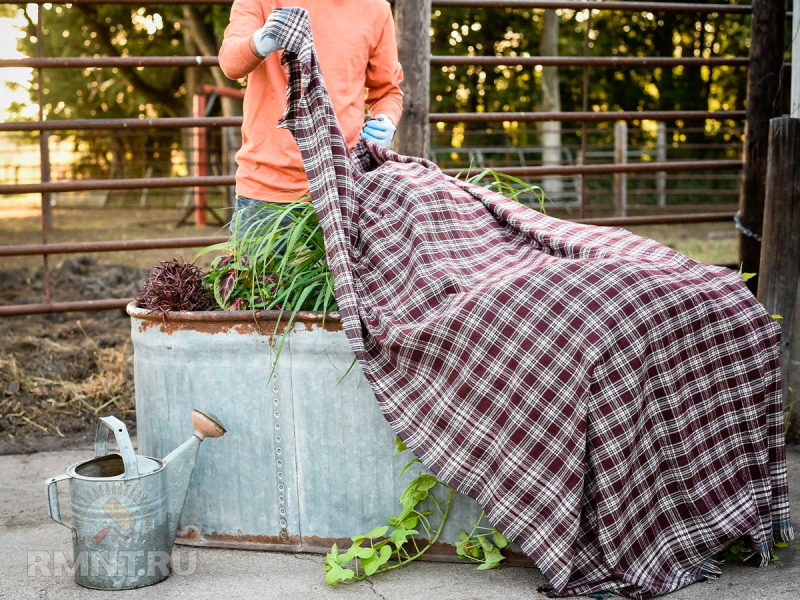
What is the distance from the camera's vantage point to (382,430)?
2.49 meters

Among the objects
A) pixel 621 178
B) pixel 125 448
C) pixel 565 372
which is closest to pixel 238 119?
pixel 125 448

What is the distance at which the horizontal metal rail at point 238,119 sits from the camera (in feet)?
13.8

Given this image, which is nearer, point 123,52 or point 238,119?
point 238,119

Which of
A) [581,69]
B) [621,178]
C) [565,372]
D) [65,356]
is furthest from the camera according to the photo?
[581,69]

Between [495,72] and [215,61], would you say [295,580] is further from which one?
[495,72]

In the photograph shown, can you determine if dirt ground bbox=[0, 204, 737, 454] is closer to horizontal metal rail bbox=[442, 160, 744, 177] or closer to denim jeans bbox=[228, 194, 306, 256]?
denim jeans bbox=[228, 194, 306, 256]

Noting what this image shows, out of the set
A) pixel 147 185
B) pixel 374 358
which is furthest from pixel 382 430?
pixel 147 185

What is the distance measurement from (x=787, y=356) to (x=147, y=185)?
2.96 meters

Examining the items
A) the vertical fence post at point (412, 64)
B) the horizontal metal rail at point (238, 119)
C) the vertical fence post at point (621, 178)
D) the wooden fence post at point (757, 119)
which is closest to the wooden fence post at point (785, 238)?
the wooden fence post at point (757, 119)

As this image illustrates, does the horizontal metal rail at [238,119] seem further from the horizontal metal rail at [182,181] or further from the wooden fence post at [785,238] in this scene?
the wooden fence post at [785,238]

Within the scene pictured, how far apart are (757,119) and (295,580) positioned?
3539mm

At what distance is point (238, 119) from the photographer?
428 centimetres

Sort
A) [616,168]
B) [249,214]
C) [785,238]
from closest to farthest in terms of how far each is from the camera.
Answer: [249,214] < [785,238] < [616,168]

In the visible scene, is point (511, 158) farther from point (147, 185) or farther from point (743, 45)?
point (147, 185)
